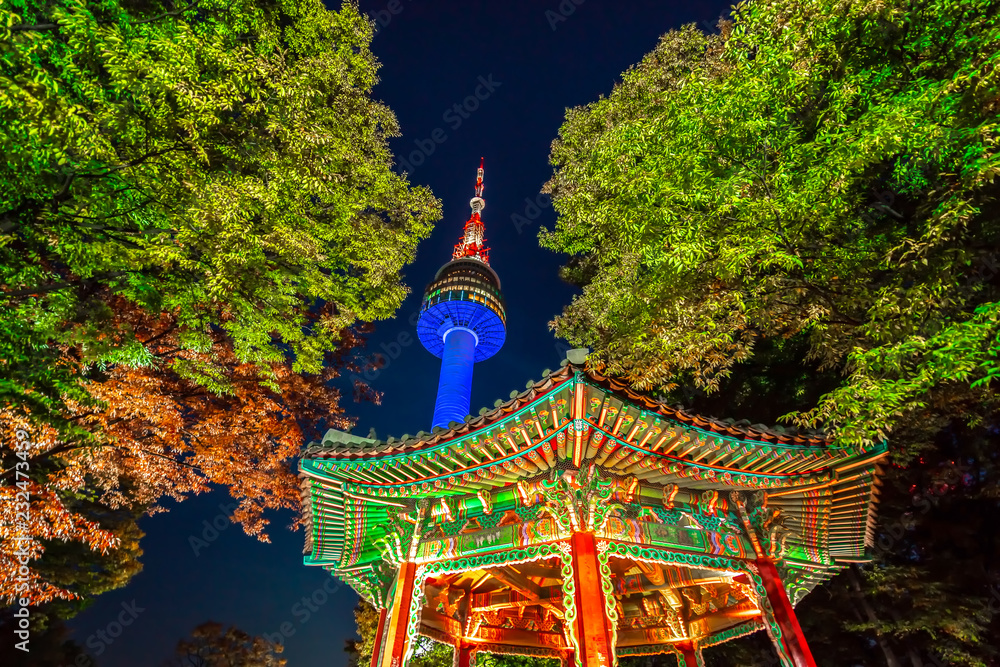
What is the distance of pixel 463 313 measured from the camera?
30641 millimetres

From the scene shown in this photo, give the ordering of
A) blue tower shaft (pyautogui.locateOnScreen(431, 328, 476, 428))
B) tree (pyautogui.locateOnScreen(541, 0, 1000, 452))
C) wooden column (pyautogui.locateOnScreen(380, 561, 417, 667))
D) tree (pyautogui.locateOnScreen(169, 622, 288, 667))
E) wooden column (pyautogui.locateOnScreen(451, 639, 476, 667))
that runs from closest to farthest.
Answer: tree (pyautogui.locateOnScreen(541, 0, 1000, 452)) < wooden column (pyautogui.locateOnScreen(380, 561, 417, 667)) < wooden column (pyautogui.locateOnScreen(451, 639, 476, 667)) < blue tower shaft (pyautogui.locateOnScreen(431, 328, 476, 428)) < tree (pyautogui.locateOnScreen(169, 622, 288, 667))

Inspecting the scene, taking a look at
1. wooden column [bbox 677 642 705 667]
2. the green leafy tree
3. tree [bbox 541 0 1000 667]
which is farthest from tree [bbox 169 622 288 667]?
wooden column [bbox 677 642 705 667]

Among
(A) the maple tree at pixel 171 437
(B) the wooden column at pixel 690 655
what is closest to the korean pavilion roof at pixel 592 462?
(B) the wooden column at pixel 690 655

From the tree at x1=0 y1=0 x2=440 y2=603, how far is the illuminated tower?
15612mm

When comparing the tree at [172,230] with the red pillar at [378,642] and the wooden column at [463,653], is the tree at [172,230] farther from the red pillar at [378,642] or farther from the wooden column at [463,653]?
the wooden column at [463,653]

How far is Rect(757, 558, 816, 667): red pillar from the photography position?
5633mm

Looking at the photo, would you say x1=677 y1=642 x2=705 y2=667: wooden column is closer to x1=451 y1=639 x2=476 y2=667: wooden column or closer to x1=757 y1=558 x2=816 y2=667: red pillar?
x1=757 y1=558 x2=816 y2=667: red pillar

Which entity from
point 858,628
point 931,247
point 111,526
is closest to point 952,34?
point 931,247

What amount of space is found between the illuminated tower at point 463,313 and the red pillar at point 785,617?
69.9 feet

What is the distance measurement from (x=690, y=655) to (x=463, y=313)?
940 inches

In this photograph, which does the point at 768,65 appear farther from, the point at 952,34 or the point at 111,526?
the point at 111,526

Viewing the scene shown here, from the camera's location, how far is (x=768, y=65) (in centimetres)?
686

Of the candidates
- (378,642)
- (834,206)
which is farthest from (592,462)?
(834,206)

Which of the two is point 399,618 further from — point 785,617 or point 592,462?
point 785,617
